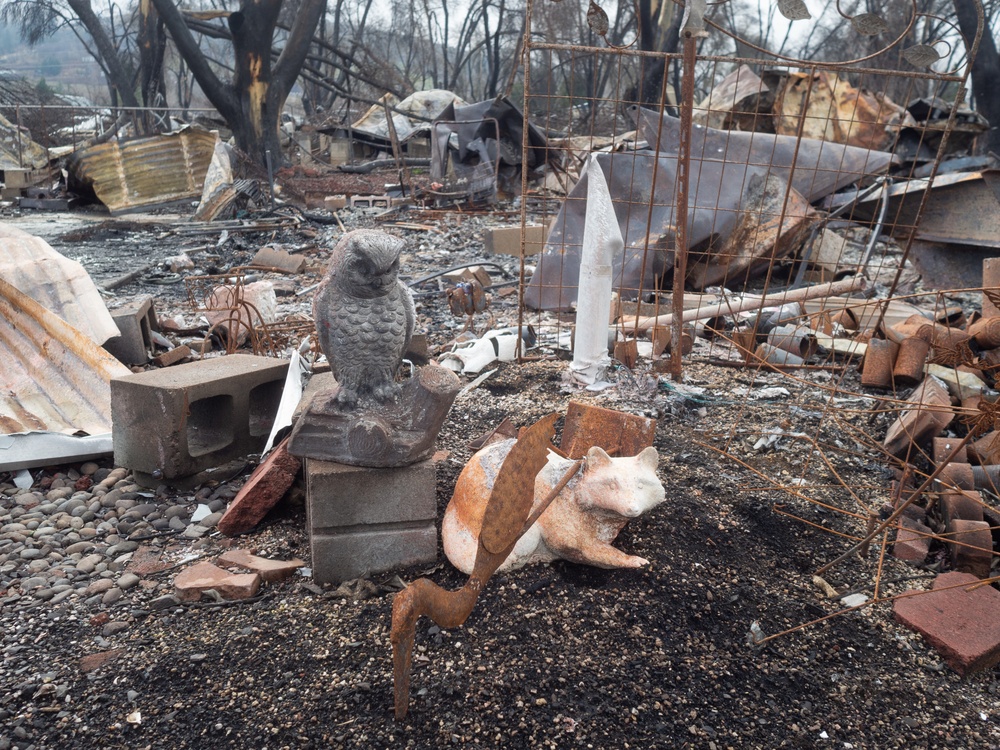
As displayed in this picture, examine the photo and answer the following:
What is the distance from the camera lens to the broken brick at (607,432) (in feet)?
11.5

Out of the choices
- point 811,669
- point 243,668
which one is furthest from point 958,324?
point 243,668

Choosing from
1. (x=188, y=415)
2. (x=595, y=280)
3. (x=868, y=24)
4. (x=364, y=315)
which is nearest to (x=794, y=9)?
(x=868, y=24)

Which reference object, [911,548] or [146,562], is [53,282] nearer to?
[146,562]

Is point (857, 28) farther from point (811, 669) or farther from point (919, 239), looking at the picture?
point (919, 239)

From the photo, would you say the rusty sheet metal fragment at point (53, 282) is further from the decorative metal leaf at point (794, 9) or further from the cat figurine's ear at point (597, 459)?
the decorative metal leaf at point (794, 9)

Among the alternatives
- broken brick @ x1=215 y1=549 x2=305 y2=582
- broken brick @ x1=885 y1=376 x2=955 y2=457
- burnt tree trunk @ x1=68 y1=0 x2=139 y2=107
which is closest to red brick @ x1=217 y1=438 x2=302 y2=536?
broken brick @ x1=215 y1=549 x2=305 y2=582

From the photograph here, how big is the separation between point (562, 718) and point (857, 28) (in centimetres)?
438

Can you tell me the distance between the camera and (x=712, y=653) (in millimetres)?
2553

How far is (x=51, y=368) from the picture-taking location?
14.4 feet

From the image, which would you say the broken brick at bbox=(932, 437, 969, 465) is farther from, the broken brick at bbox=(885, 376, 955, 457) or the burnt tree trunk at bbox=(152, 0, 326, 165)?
the burnt tree trunk at bbox=(152, 0, 326, 165)

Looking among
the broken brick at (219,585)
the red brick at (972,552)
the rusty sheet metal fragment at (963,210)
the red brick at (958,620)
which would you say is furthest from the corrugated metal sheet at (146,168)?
the red brick at (958,620)

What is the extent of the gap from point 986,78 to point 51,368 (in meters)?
Answer: 15.5

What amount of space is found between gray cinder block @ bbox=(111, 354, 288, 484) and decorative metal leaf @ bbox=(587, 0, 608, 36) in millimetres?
2947

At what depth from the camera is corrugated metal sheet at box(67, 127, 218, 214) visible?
46.0ft
